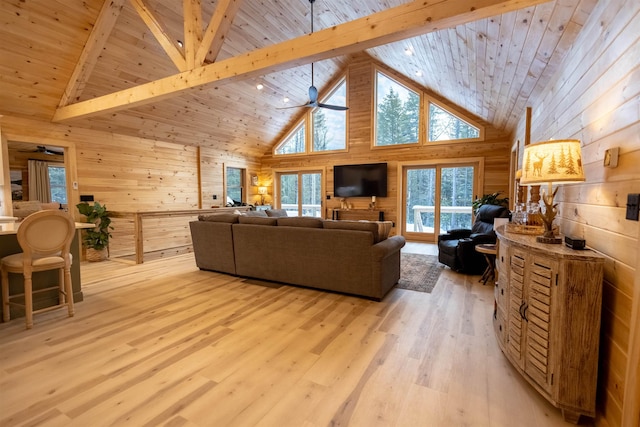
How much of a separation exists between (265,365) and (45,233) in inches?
96.6

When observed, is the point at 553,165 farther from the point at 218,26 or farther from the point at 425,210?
the point at 425,210

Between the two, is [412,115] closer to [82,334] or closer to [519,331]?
[519,331]

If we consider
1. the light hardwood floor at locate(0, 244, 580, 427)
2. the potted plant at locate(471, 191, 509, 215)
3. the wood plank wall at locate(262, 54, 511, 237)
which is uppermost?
the wood plank wall at locate(262, 54, 511, 237)

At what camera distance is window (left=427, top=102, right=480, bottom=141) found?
6.97 m

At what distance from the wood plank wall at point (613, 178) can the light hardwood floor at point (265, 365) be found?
468mm

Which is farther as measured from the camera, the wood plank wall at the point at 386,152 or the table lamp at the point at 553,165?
the wood plank wall at the point at 386,152

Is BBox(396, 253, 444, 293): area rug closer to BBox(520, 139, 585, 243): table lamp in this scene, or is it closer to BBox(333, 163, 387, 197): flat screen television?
BBox(520, 139, 585, 243): table lamp

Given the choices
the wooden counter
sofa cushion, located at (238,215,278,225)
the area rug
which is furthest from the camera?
sofa cushion, located at (238,215,278,225)

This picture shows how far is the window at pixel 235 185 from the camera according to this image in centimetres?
898

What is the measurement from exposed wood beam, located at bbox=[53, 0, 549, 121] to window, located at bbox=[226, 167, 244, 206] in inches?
193

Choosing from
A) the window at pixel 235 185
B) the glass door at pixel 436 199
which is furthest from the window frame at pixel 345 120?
the window at pixel 235 185

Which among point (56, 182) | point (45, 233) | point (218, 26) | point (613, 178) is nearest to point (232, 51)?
point (218, 26)

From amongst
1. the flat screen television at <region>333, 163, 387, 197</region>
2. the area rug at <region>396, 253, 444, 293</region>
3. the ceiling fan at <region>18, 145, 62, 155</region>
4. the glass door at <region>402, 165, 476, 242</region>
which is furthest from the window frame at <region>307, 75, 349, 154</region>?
the ceiling fan at <region>18, 145, 62, 155</region>

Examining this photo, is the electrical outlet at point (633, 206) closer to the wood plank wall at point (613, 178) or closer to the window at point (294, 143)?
the wood plank wall at point (613, 178)
